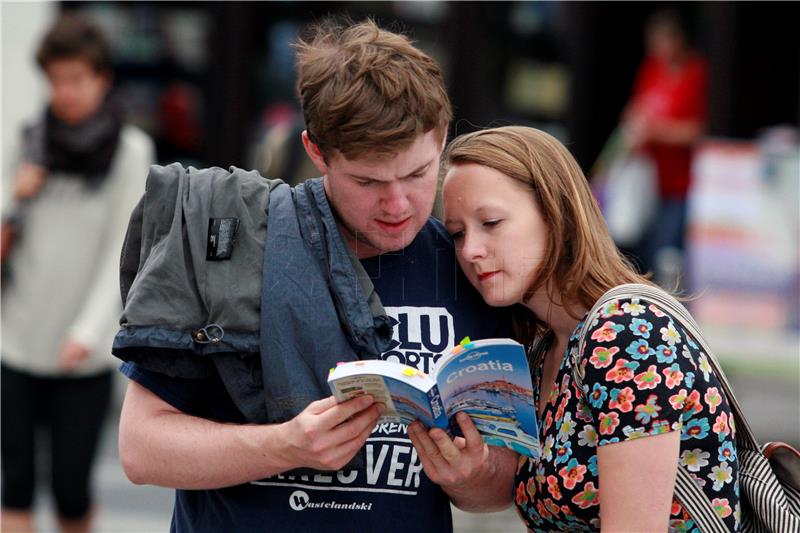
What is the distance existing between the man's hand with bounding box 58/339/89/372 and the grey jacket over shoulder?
229 centimetres

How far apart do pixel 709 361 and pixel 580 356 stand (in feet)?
0.76

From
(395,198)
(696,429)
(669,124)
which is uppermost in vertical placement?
(395,198)

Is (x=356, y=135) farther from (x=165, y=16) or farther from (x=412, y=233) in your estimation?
(x=165, y=16)

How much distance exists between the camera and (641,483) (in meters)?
2.10

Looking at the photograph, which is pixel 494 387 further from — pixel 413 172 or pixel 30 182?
pixel 30 182

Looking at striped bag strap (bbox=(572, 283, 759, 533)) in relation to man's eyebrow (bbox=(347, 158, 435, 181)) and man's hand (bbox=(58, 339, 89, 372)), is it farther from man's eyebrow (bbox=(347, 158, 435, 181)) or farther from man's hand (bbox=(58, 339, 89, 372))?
man's hand (bbox=(58, 339, 89, 372))

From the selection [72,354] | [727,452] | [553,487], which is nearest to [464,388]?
[553,487]

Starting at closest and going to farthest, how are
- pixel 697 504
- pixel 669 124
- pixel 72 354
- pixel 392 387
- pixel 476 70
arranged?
1. pixel 392 387
2. pixel 697 504
3. pixel 72 354
4. pixel 669 124
5. pixel 476 70

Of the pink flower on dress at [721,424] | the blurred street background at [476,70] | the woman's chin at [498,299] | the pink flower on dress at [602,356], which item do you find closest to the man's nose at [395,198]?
the woman's chin at [498,299]

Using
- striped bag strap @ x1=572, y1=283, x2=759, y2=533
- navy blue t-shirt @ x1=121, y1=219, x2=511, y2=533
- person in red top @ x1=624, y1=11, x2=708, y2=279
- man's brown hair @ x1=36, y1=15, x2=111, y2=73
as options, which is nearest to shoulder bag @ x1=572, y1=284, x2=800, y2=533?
striped bag strap @ x1=572, y1=283, x2=759, y2=533

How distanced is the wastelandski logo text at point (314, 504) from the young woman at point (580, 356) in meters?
0.31

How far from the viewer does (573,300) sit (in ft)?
7.84

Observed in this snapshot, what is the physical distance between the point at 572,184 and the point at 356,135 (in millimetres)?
462

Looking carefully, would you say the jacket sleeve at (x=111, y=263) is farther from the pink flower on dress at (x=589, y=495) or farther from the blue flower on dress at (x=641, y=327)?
the blue flower on dress at (x=641, y=327)
